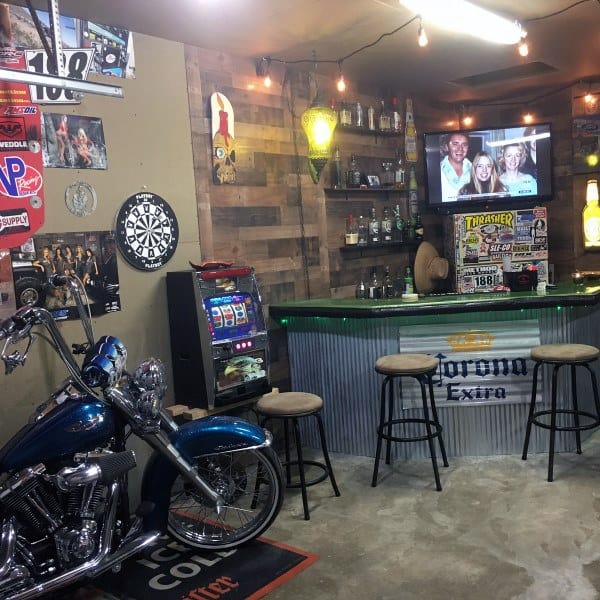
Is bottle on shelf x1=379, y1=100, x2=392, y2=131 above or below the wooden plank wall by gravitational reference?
above

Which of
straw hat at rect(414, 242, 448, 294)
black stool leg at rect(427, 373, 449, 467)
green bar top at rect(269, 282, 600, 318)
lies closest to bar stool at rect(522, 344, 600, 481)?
green bar top at rect(269, 282, 600, 318)

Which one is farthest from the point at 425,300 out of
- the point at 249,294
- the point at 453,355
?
the point at 249,294

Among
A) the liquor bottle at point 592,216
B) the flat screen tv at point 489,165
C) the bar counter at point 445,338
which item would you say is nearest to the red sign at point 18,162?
the bar counter at point 445,338

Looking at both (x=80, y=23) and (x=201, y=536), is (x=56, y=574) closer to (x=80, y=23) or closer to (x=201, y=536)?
(x=201, y=536)

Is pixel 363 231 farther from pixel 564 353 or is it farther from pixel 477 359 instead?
pixel 564 353

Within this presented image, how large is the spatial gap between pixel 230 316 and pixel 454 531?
1687 millimetres

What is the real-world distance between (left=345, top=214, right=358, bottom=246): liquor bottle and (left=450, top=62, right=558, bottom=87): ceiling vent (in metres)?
1.79

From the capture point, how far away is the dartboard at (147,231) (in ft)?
12.0

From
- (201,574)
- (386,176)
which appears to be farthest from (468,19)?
(201,574)

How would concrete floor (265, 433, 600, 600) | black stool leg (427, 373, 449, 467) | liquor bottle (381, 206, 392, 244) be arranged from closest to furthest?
1. concrete floor (265, 433, 600, 600)
2. black stool leg (427, 373, 449, 467)
3. liquor bottle (381, 206, 392, 244)

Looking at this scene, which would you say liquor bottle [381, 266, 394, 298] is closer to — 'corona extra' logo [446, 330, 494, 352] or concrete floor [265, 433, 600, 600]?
'corona extra' logo [446, 330, 494, 352]

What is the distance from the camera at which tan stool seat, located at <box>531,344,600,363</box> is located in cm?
366

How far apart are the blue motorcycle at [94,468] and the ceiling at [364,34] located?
1.67 metres

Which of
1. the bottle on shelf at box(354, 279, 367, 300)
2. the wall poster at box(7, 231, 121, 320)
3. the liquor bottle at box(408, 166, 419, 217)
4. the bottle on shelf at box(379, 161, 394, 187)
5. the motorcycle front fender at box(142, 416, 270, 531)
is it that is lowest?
the motorcycle front fender at box(142, 416, 270, 531)
